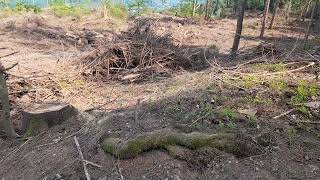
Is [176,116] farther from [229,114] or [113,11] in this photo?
[113,11]

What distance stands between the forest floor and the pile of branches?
84 millimetres

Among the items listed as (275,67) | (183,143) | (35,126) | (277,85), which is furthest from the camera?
(275,67)

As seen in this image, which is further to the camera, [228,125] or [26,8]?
[26,8]

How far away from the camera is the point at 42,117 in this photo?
16.5 ft

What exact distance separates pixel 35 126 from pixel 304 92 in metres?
3.86

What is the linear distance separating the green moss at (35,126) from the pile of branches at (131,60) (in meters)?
2.50

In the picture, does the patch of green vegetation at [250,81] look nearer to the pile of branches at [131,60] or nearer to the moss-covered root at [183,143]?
the moss-covered root at [183,143]

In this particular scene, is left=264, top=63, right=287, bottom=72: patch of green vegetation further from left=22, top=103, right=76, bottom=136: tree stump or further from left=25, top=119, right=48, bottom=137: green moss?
left=25, top=119, right=48, bottom=137: green moss

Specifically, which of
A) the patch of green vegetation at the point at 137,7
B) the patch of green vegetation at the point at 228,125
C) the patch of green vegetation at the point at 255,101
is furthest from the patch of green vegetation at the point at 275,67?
the patch of green vegetation at the point at 137,7

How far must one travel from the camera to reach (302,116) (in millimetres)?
4508

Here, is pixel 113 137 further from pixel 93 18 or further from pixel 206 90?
pixel 93 18

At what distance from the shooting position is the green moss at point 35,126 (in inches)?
196

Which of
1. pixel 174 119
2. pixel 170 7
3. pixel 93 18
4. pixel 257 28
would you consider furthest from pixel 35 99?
pixel 170 7

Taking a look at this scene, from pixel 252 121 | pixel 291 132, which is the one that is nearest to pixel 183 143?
pixel 252 121
